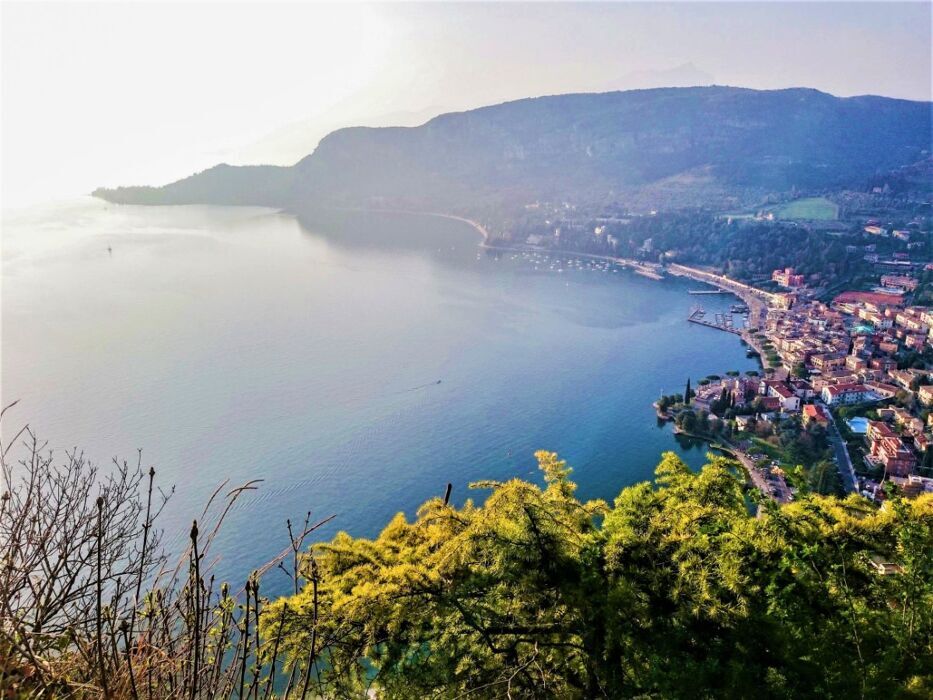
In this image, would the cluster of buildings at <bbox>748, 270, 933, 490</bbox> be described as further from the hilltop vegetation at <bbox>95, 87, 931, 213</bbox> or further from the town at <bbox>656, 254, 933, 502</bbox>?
the hilltop vegetation at <bbox>95, 87, 931, 213</bbox>

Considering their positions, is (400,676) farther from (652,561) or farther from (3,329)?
(3,329)

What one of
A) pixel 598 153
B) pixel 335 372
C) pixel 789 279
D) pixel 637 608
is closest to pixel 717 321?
pixel 789 279

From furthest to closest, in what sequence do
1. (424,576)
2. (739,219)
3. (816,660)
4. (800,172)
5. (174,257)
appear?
(800,172), (739,219), (174,257), (424,576), (816,660)

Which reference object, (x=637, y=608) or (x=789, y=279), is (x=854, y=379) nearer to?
(x=789, y=279)

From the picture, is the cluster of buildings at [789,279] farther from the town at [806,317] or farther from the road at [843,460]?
the road at [843,460]

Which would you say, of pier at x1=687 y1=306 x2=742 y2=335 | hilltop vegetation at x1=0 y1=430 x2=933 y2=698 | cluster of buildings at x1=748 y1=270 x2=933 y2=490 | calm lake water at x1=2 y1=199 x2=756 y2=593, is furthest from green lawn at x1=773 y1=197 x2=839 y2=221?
hilltop vegetation at x1=0 y1=430 x2=933 y2=698

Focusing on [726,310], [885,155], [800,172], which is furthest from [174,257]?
[885,155]

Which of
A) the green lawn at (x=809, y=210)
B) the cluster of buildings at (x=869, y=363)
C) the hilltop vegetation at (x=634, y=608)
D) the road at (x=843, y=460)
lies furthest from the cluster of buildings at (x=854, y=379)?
the green lawn at (x=809, y=210)
